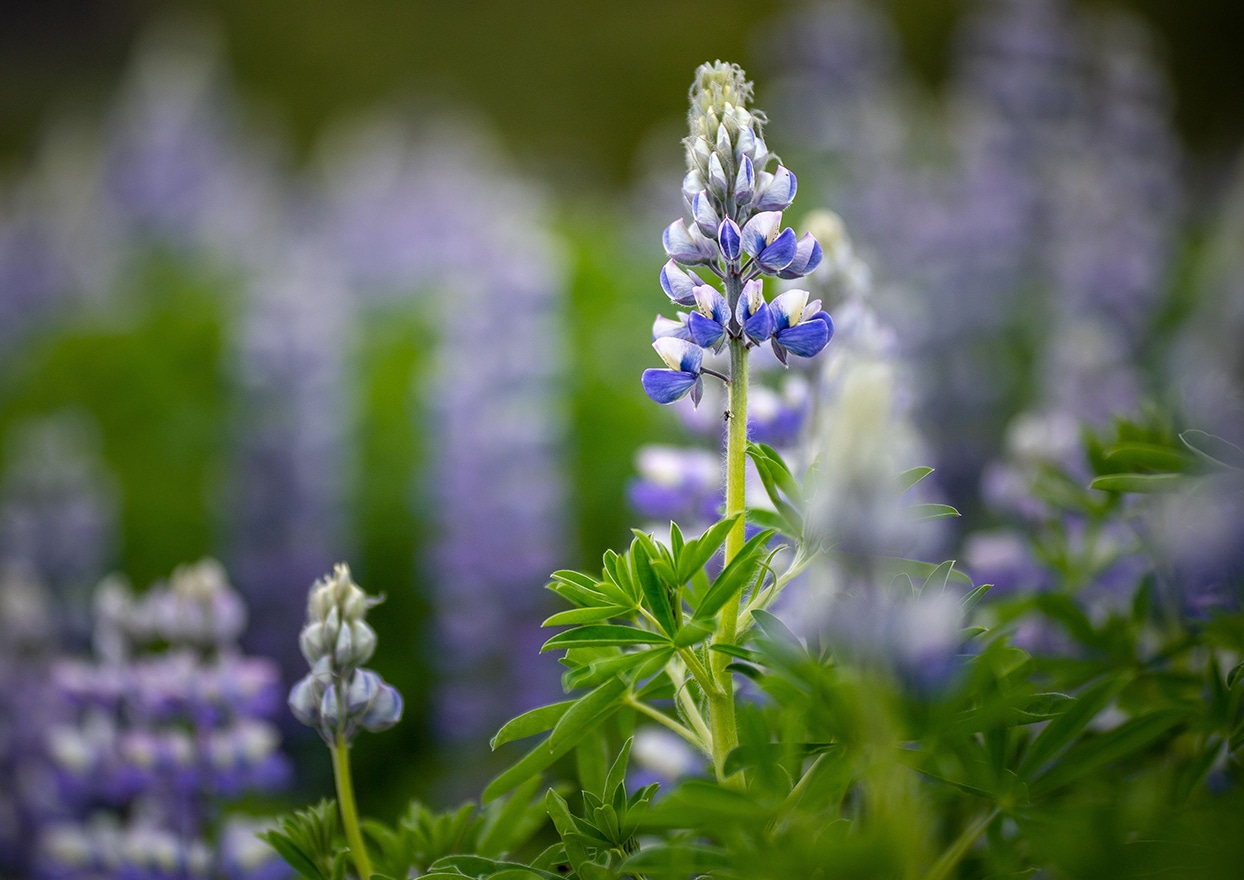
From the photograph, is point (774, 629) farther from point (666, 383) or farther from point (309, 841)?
point (309, 841)

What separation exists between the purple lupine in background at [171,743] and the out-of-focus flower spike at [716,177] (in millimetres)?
901

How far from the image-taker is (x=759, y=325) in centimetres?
75

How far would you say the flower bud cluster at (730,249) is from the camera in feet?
2.51

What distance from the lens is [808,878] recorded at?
1.99 ft

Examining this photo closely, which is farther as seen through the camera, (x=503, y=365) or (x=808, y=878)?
(x=503, y=365)

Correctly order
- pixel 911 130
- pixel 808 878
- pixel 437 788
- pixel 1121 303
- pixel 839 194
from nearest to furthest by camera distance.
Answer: pixel 808 878, pixel 437 788, pixel 1121 303, pixel 839 194, pixel 911 130

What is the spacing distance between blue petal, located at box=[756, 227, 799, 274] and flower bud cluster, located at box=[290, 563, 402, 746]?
0.46 metres

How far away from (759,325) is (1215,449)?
403mm

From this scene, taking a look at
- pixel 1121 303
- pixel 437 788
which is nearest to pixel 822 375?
pixel 437 788

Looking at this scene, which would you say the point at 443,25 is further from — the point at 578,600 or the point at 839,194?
the point at 578,600

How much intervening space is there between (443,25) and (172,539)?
10.6 meters

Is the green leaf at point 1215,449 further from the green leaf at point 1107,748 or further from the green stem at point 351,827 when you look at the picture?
the green stem at point 351,827

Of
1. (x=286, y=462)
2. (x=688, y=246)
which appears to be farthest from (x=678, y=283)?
(x=286, y=462)

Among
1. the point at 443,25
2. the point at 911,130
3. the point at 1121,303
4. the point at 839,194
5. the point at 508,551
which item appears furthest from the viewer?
the point at 443,25
